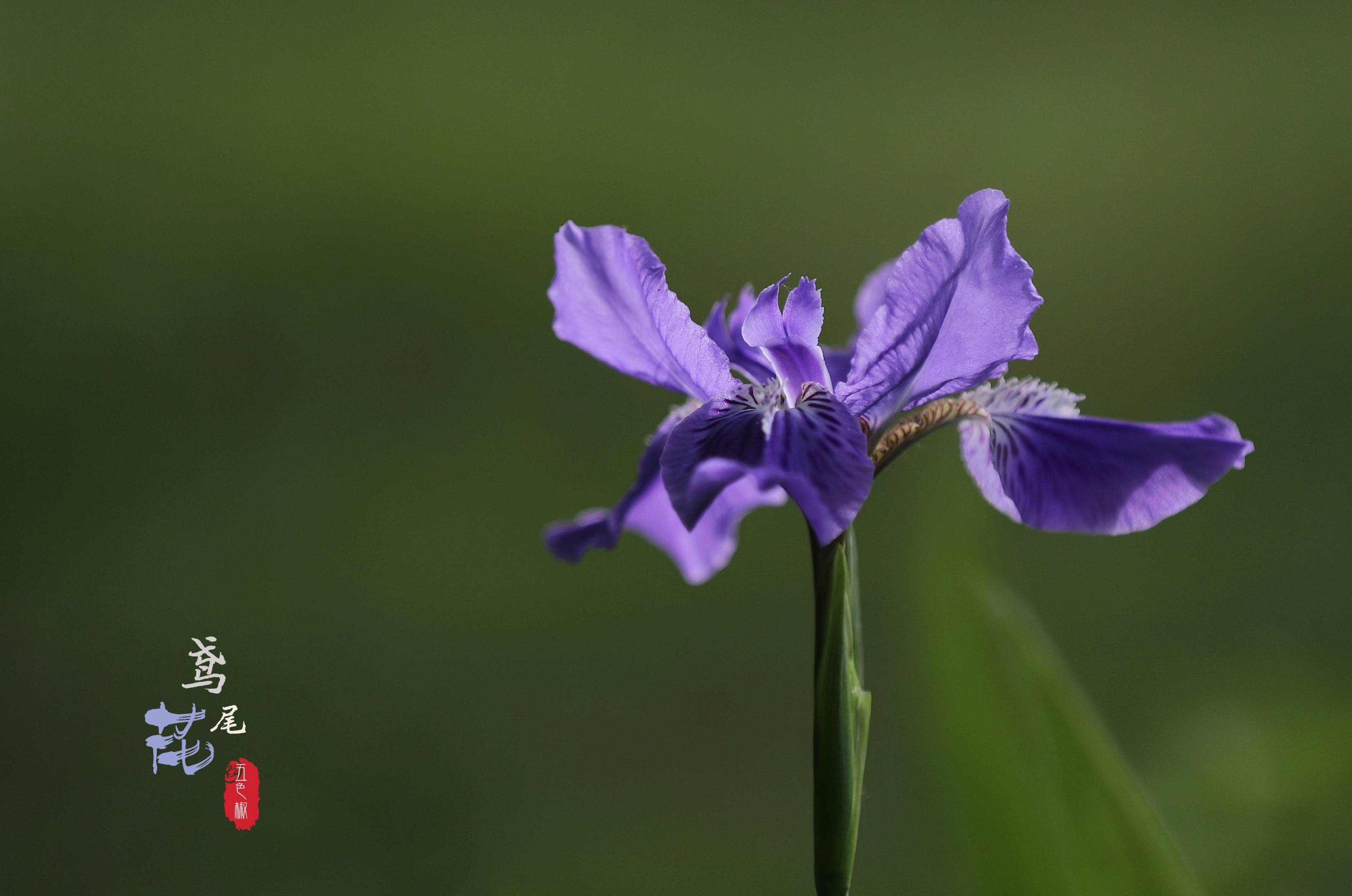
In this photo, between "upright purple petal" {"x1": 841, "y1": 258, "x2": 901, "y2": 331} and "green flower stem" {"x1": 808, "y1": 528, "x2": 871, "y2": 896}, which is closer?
"green flower stem" {"x1": 808, "y1": 528, "x2": 871, "y2": 896}

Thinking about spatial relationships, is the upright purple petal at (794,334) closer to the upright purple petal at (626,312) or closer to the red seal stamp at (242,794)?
the upright purple petal at (626,312)

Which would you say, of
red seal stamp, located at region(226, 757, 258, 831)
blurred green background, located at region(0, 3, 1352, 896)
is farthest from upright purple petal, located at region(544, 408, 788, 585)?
blurred green background, located at region(0, 3, 1352, 896)

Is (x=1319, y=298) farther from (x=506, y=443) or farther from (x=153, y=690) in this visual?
(x=153, y=690)

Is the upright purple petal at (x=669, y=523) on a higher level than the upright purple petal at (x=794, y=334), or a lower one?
lower

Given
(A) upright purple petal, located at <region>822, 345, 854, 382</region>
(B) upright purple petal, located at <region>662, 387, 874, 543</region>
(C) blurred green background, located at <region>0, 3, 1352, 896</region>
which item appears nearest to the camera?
(B) upright purple petal, located at <region>662, 387, 874, 543</region>

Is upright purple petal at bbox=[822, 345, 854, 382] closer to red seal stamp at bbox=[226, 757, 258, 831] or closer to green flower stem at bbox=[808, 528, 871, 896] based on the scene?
green flower stem at bbox=[808, 528, 871, 896]

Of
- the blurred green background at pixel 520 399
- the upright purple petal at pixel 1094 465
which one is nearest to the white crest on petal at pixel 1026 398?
the upright purple petal at pixel 1094 465

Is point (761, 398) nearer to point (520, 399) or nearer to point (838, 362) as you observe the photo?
point (838, 362)

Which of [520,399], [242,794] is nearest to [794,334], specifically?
[242,794]
